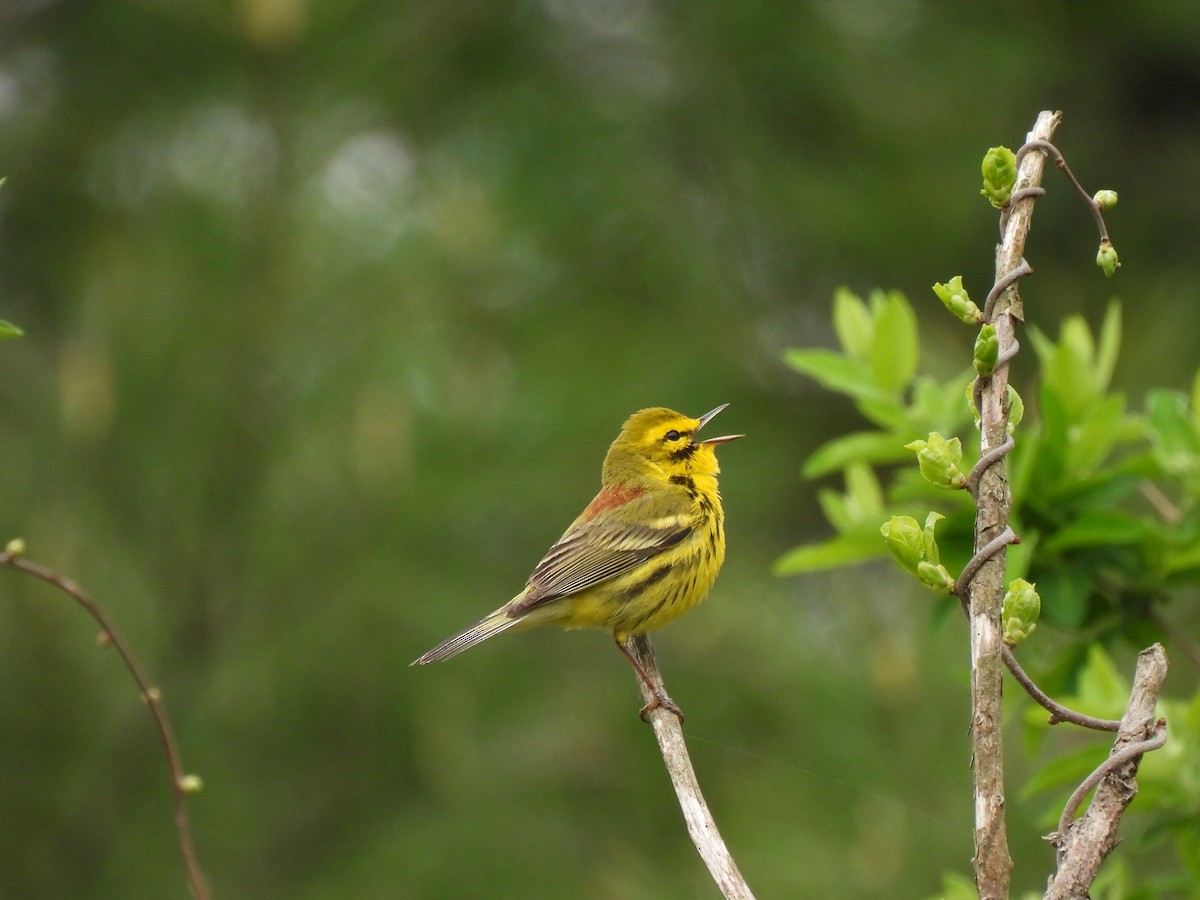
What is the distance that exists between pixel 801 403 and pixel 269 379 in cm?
260

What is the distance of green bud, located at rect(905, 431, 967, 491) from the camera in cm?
167

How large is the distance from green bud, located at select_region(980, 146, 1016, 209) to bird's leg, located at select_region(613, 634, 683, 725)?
1.55 metres

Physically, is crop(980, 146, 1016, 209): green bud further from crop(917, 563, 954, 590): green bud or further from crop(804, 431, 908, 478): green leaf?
crop(804, 431, 908, 478): green leaf

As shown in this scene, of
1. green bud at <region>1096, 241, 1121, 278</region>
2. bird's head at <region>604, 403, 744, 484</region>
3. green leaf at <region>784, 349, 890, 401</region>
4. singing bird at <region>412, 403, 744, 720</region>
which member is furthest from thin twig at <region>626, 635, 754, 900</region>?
bird's head at <region>604, 403, 744, 484</region>

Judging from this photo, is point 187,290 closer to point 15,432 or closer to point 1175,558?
point 15,432

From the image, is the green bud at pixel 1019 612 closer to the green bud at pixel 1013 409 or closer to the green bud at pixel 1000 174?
the green bud at pixel 1013 409

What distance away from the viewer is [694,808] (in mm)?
2146

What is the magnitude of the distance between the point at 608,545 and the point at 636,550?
4.0 inches

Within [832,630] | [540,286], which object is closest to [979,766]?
[832,630]

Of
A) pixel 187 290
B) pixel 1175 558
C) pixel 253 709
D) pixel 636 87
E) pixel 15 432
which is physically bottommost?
pixel 1175 558

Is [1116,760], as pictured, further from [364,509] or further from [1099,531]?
[364,509]

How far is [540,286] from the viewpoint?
5.84 m

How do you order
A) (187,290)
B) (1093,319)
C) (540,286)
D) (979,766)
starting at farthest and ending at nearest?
1. (1093,319)
2. (540,286)
3. (187,290)
4. (979,766)

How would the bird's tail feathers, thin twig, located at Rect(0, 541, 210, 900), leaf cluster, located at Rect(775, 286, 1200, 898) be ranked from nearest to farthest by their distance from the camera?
thin twig, located at Rect(0, 541, 210, 900) → leaf cluster, located at Rect(775, 286, 1200, 898) → the bird's tail feathers
